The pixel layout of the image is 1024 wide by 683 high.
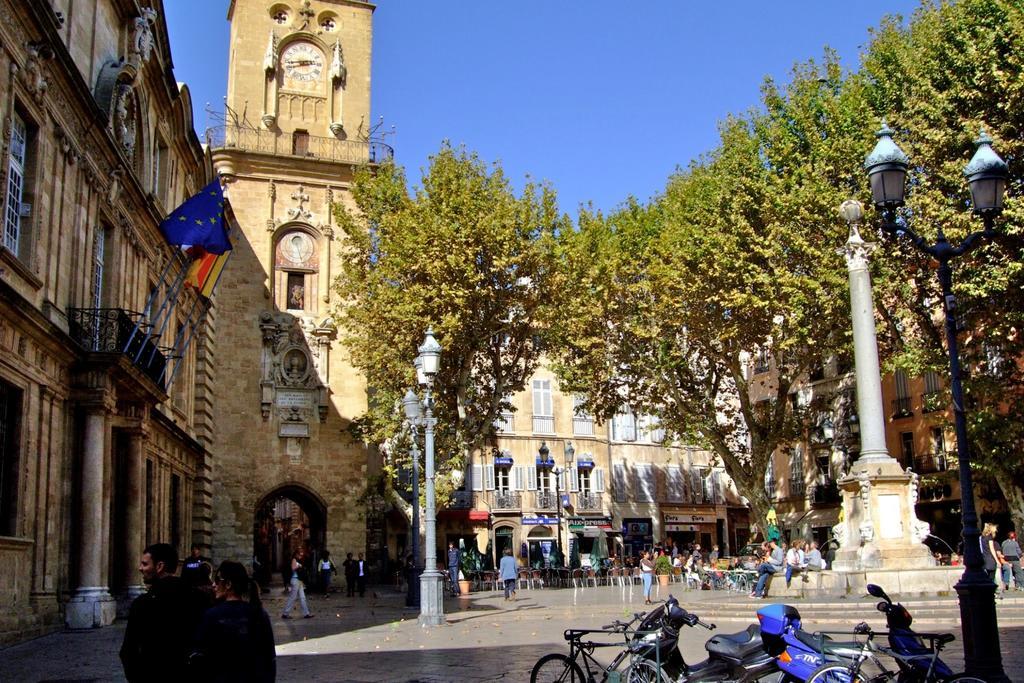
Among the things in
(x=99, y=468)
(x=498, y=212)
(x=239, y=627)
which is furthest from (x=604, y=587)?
(x=239, y=627)

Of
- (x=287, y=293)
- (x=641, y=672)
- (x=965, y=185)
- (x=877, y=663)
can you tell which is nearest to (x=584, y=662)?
(x=641, y=672)

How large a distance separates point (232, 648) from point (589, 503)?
44.8 meters

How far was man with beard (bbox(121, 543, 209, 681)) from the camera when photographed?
18.6 ft

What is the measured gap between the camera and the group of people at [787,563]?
2142cm

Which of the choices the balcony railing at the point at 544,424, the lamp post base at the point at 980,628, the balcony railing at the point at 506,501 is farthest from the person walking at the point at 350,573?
the lamp post base at the point at 980,628

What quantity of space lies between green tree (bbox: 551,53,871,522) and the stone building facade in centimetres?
1194

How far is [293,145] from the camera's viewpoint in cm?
3772

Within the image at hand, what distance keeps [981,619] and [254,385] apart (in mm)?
30286

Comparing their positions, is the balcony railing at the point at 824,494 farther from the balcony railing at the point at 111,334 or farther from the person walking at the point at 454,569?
the balcony railing at the point at 111,334

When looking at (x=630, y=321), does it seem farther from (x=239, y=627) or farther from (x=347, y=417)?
(x=239, y=627)

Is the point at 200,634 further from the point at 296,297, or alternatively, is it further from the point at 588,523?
the point at 588,523

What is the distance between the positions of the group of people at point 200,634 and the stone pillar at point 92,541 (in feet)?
44.8

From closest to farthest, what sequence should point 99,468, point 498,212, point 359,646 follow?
point 359,646 → point 99,468 → point 498,212

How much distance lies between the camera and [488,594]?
31.8m
